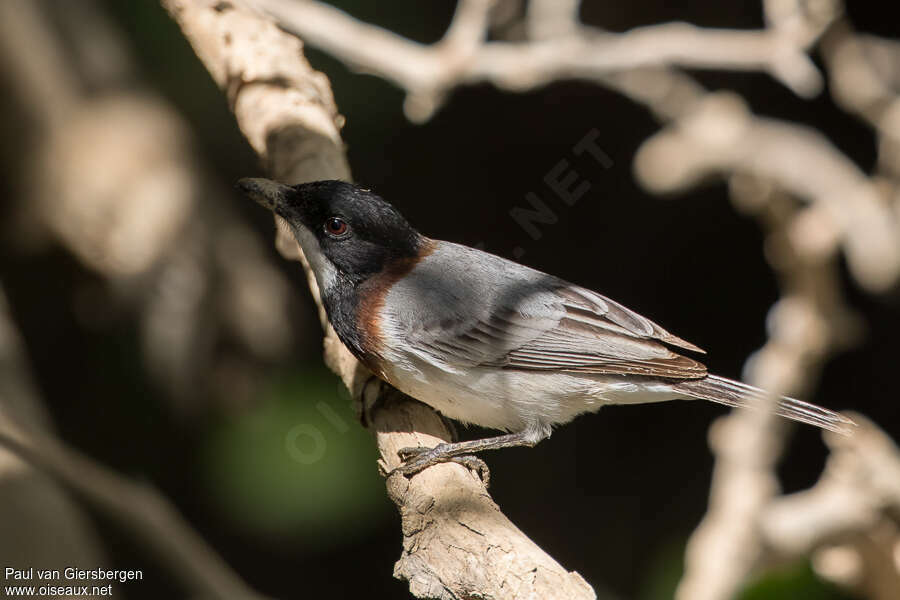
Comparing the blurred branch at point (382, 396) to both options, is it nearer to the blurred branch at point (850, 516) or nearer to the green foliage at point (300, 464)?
the green foliage at point (300, 464)

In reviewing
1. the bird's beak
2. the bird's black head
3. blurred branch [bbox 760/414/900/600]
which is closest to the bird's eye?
the bird's black head

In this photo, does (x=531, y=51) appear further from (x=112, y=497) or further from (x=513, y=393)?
(x=112, y=497)

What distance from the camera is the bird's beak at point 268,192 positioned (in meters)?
3.63

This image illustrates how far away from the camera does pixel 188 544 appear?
13.1 ft

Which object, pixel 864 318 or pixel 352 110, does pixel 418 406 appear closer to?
pixel 352 110

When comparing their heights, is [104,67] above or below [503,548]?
above

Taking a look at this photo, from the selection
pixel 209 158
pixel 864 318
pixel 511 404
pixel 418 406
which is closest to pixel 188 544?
pixel 418 406

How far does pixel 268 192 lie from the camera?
143 inches

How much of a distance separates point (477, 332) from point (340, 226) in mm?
693

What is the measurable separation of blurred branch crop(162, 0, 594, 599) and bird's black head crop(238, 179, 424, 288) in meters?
0.21

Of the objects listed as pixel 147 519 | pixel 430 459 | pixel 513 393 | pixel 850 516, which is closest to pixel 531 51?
pixel 513 393

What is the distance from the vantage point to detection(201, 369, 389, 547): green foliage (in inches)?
178

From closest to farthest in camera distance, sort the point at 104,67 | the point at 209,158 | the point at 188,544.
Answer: the point at 188,544 → the point at 104,67 → the point at 209,158

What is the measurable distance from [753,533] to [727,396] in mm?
1171
